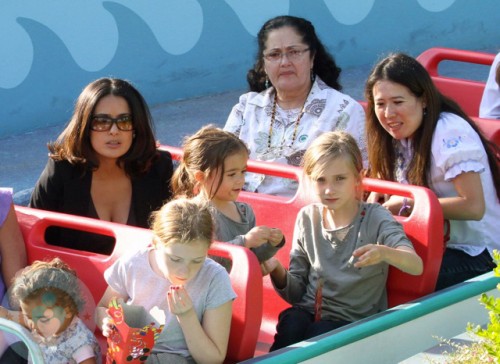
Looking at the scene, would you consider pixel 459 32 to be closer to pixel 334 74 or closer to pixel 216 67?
pixel 216 67

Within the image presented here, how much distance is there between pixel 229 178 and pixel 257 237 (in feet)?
0.82

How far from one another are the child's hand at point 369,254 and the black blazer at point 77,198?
0.87m

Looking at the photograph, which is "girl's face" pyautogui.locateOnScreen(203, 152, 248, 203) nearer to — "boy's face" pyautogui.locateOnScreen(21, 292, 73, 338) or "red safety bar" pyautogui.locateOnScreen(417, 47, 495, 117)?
"boy's face" pyautogui.locateOnScreen(21, 292, 73, 338)

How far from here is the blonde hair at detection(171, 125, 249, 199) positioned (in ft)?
12.7

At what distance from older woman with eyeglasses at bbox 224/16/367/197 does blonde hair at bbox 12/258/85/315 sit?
1.41 m

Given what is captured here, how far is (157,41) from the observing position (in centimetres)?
755

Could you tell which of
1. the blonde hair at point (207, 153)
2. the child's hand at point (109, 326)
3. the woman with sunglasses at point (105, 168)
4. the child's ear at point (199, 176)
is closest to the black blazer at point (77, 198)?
the woman with sunglasses at point (105, 168)

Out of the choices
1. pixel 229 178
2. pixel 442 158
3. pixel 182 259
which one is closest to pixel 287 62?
pixel 442 158

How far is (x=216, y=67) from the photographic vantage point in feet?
25.9

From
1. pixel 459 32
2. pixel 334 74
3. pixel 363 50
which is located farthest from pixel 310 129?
pixel 459 32

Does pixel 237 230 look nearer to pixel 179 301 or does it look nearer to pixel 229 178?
pixel 229 178

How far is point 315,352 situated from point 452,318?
66 centimetres

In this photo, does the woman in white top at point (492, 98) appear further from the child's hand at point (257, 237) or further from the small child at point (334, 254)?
the child's hand at point (257, 237)

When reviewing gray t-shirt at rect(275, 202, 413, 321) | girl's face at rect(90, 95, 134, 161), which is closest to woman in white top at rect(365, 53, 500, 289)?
gray t-shirt at rect(275, 202, 413, 321)
